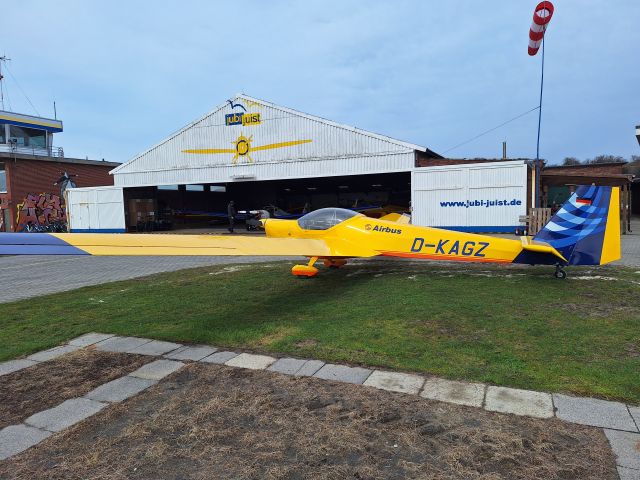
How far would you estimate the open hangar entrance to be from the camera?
35375 mm

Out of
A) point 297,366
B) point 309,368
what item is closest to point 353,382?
point 309,368

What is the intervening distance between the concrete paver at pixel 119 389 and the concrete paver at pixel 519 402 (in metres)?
3.73

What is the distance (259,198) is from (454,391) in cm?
4420

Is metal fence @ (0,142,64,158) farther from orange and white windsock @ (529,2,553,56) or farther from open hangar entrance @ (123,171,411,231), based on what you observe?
orange and white windsock @ (529,2,553,56)

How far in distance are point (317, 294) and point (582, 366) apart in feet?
17.4

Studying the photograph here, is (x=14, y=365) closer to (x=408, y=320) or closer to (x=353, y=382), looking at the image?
(x=353, y=382)

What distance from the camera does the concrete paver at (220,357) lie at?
539cm

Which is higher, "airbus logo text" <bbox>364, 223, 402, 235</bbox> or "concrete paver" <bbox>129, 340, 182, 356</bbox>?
"airbus logo text" <bbox>364, 223, 402, 235</bbox>

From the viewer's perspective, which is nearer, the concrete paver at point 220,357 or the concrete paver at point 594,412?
the concrete paver at point 594,412

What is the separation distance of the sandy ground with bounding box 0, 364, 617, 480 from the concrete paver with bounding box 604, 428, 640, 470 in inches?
2.8

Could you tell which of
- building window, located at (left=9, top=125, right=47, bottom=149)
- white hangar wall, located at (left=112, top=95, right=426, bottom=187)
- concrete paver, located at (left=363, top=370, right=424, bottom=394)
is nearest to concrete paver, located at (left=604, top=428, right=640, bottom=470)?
concrete paver, located at (left=363, top=370, right=424, bottom=394)

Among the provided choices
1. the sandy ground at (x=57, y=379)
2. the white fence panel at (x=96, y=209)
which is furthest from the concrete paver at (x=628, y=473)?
the white fence panel at (x=96, y=209)

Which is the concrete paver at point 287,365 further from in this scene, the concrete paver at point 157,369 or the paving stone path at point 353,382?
the concrete paver at point 157,369

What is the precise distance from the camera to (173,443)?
3.57m
